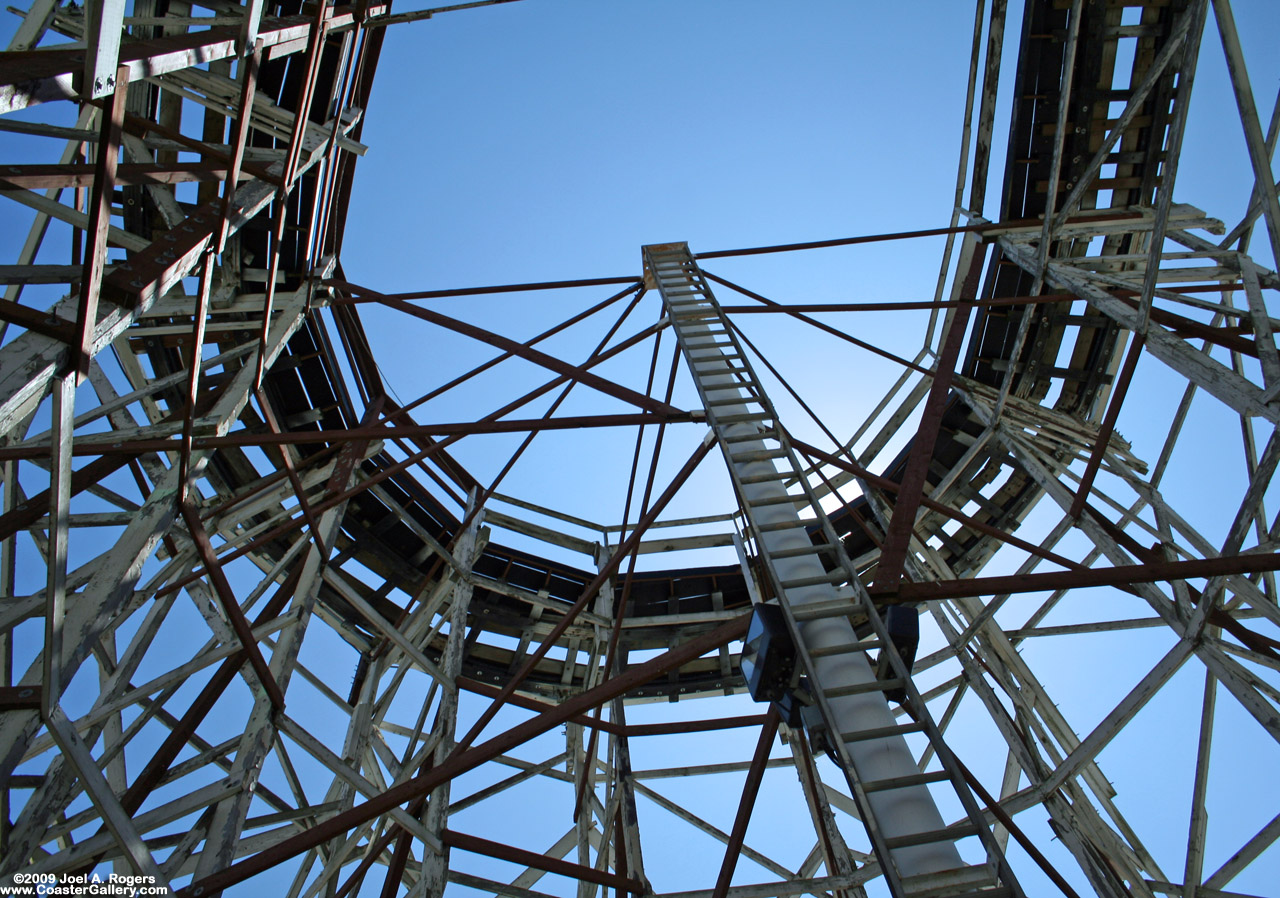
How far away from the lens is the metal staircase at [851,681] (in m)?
4.02

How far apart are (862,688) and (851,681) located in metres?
0.19

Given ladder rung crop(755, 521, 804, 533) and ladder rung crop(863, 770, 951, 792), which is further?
ladder rung crop(755, 521, 804, 533)

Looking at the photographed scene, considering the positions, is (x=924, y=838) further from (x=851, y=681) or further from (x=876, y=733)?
(x=851, y=681)

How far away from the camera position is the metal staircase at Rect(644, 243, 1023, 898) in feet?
13.2

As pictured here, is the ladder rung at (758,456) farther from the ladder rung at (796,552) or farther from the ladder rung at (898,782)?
the ladder rung at (898,782)

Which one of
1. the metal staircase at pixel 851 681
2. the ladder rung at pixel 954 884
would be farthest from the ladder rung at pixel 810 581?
the ladder rung at pixel 954 884

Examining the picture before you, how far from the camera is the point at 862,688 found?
15.8 feet

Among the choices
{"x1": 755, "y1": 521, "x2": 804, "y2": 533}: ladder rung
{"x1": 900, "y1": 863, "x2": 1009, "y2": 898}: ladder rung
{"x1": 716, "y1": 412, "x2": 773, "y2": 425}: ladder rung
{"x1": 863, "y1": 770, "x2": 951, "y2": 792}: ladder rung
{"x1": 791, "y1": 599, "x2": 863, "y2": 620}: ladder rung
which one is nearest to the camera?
{"x1": 900, "y1": 863, "x2": 1009, "y2": 898}: ladder rung

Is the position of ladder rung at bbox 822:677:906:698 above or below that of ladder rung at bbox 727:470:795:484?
below

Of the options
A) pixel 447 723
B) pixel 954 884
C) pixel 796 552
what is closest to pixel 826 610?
pixel 796 552

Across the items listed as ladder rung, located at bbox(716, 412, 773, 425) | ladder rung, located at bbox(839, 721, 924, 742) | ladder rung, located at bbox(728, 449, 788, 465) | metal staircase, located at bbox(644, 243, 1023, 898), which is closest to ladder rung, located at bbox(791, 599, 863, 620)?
metal staircase, located at bbox(644, 243, 1023, 898)

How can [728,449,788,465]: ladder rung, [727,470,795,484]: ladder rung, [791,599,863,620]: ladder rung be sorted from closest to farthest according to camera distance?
[791,599,863,620]: ladder rung < [727,470,795,484]: ladder rung < [728,449,788,465]: ladder rung

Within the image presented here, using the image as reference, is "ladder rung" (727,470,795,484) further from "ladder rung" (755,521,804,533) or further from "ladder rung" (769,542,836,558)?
"ladder rung" (769,542,836,558)

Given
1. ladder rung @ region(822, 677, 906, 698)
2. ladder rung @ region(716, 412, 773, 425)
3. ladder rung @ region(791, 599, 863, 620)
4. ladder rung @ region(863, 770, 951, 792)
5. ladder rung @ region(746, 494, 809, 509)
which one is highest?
ladder rung @ region(716, 412, 773, 425)
